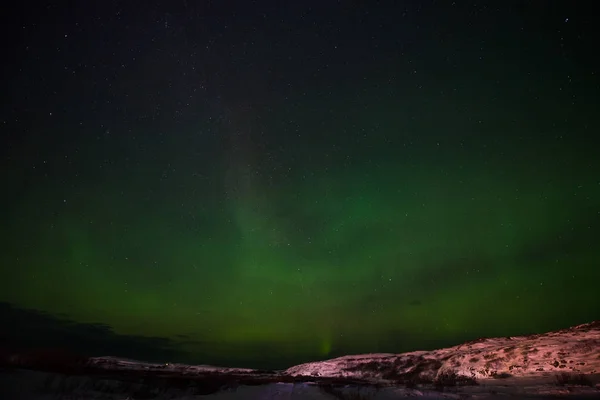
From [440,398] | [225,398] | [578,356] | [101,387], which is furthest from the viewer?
[578,356]

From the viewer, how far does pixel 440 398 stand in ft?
45.5

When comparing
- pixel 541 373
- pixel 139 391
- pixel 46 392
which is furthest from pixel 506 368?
pixel 46 392

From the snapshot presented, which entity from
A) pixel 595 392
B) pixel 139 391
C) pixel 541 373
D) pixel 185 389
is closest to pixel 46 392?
pixel 139 391

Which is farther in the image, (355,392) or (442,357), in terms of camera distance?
(442,357)

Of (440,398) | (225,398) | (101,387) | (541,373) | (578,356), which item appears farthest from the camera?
(578,356)

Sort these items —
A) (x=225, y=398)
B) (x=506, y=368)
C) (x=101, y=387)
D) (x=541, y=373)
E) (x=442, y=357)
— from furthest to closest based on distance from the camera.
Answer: (x=442, y=357) → (x=506, y=368) → (x=541, y=373) → (x=101, y=387) → (x=225, y=398)

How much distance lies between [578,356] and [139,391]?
30.8 m

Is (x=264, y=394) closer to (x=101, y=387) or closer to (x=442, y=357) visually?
(x=101, y=387)

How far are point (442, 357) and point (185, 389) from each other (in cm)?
3427

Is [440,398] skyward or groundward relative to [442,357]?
groundward

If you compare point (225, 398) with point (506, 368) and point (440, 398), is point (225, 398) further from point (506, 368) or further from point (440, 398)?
point (506, 368)

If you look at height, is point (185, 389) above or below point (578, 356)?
below

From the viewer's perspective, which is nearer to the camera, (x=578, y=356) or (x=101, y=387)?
(x=101, y=387)

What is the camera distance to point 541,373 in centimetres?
2462
